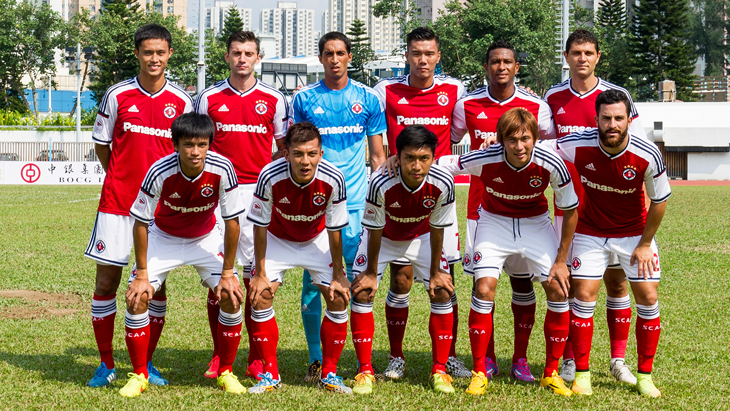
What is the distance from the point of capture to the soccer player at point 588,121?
5699 millimetres

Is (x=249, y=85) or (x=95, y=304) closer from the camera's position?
(x=95, y=304)

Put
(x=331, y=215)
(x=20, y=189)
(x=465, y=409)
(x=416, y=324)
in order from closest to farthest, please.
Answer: (x=465, y=409) < (x=331, y=215) < (x=416, y=324) < (x=20, y=189)

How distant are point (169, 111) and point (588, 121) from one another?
3.40 m

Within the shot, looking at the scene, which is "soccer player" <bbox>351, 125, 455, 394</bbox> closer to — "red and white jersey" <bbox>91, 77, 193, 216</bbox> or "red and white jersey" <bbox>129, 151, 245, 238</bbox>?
"red and white jersey" <bbox>129, 151, 245, 238</bbox>

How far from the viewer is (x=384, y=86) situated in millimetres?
6191

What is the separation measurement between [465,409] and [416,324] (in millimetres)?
2683

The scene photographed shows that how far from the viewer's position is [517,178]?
17.5ft

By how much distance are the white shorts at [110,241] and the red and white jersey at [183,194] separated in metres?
0.36

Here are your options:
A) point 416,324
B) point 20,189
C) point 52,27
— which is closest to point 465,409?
point 416,324

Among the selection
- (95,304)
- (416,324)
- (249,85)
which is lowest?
(416,324)

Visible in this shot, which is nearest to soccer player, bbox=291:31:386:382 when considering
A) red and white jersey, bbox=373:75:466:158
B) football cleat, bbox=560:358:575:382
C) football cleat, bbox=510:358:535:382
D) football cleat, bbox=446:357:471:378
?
red and white jersey, bbox=373:75:466:158

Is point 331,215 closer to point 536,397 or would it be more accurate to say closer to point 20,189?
point 536,397

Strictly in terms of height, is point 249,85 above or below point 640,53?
below

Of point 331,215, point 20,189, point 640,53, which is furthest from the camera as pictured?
point 640,53
